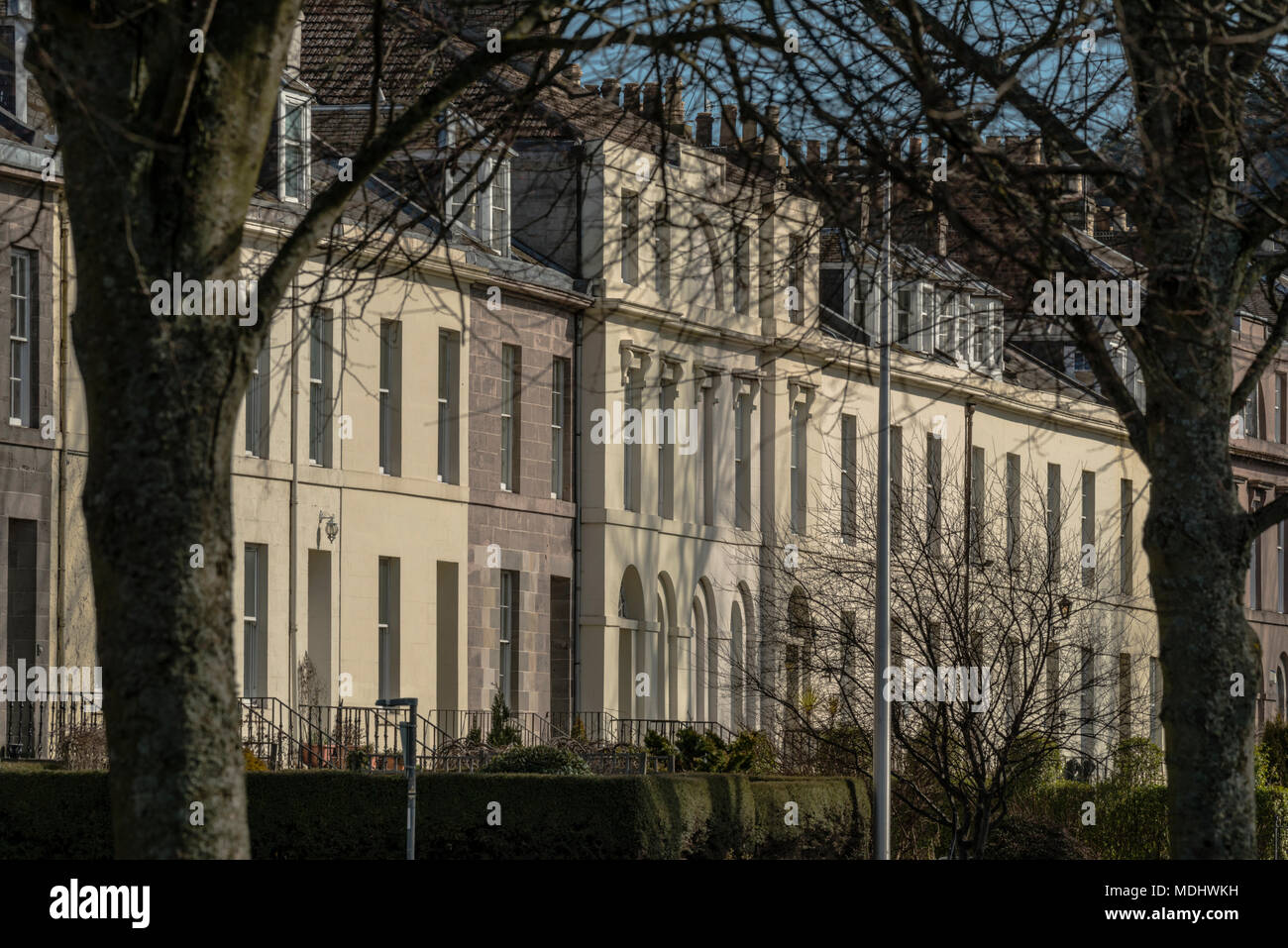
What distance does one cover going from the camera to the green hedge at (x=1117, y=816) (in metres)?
39.0

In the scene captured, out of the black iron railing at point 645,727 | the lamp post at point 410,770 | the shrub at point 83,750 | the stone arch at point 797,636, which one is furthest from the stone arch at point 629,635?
the lamp post at point 410,770

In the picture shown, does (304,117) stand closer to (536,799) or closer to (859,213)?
(536,799)

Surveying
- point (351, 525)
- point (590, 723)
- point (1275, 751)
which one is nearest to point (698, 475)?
point (590, 723)

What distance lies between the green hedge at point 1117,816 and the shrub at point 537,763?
444 inches

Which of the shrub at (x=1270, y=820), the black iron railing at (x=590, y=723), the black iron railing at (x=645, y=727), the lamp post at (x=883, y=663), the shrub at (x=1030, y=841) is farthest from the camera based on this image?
the black iron railing at (x=645, y=727)

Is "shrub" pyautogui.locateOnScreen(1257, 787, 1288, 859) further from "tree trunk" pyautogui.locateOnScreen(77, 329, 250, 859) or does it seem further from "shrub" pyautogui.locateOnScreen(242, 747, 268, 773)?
"tree trunk" pyautogui.locateOnScreen(77, 329, 250, 859)

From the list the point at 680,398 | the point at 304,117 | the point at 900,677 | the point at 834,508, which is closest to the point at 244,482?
the point at 304,117

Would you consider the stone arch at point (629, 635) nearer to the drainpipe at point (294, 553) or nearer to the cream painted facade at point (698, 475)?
the cream painted facade at point (698, 475)

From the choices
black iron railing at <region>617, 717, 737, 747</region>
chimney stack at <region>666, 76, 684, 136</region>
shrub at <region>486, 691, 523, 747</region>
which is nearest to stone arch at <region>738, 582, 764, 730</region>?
black iron railing at <region>617, 717, 737, 747</region>

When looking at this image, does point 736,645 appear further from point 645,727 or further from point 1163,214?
point 1163,214

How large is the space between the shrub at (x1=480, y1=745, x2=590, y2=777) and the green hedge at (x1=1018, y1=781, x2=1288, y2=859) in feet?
37.0

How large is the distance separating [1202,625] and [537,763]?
55.9ft

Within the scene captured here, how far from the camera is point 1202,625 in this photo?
13484 mm

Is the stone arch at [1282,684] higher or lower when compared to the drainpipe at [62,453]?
lower
